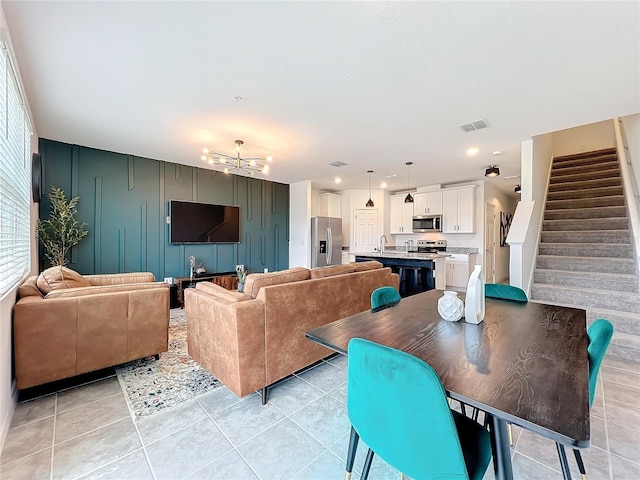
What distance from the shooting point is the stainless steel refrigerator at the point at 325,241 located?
21.7ft

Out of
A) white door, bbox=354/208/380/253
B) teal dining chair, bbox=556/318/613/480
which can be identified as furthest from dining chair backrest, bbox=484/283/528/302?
white door, bbox=354/208/380/253

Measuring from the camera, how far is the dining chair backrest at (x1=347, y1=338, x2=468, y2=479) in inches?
34.4

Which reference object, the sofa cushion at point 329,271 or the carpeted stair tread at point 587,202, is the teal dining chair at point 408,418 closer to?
the sofa cushion at point 329,271

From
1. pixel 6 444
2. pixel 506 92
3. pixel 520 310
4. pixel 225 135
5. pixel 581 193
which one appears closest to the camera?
pixel 6 444

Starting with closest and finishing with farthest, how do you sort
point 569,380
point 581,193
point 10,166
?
point 569,380 < point 10,166 < point 581,193

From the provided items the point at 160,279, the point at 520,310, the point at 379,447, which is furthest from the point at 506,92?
the point at 160,279

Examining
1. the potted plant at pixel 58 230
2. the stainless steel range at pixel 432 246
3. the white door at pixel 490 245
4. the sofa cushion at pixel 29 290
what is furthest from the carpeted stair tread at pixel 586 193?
the potted plant at pixel 58 230

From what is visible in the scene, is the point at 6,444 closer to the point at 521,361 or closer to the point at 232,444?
the point at 232,444

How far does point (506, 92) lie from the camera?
99.9 inches

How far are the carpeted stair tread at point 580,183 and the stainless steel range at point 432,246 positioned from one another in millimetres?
2357

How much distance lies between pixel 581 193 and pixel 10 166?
289 inches

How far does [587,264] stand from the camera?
388cm

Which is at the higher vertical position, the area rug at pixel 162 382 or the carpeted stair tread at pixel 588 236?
the carpeted stair tread at pixel 588 236

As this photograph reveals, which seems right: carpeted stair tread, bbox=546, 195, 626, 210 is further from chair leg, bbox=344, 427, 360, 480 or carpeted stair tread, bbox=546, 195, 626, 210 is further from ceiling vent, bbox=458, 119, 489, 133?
chair leg, bbox=344, 427, 360, 480
